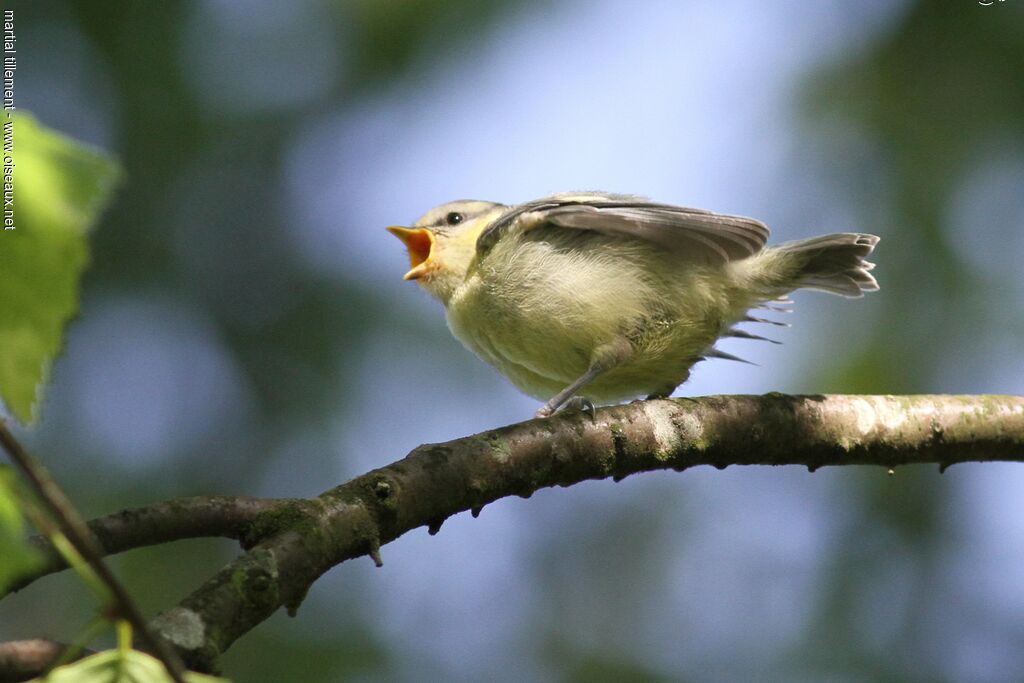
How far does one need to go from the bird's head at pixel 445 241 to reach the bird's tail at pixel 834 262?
152 cm

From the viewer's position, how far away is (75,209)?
4.34 ft

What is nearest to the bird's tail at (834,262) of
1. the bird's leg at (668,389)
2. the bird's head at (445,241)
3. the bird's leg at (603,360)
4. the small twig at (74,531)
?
the bird's leg at (668,389)

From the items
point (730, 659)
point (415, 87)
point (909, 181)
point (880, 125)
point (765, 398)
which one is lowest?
point (730, 659)

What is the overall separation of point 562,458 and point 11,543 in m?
2.00

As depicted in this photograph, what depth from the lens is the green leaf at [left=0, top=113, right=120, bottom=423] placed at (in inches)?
52.2

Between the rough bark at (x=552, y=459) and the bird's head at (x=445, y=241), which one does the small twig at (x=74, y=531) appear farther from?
the bird's head at (x=445, y=241)

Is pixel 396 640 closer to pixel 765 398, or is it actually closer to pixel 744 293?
pixel 744 293

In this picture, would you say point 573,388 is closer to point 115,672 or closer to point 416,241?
point 416,241

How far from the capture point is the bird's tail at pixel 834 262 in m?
4.45

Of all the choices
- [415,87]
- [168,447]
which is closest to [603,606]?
[168,447]

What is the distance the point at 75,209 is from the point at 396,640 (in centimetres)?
674

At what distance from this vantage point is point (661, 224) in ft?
14.0

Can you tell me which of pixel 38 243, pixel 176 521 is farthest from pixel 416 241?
pixel 38 243

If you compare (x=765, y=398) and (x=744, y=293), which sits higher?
(x=744, y=293)
